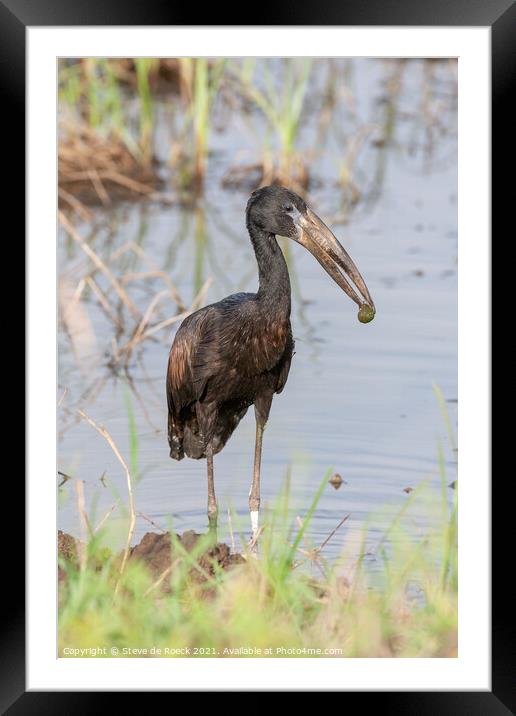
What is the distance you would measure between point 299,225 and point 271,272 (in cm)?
26

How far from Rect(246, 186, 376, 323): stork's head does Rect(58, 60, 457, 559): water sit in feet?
4.13

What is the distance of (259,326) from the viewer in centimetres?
712

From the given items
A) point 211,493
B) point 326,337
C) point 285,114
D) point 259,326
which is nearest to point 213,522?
point 211,493

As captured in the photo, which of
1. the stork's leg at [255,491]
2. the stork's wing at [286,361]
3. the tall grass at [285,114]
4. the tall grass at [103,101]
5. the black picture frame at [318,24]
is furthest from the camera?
the tall grass at [103,101]

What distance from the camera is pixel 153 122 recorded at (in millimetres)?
14914

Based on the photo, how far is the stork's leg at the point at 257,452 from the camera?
7391mm

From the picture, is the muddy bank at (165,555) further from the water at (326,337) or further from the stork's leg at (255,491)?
the stork's leg at (255,491)

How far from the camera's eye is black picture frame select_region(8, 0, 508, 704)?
5.12 meters

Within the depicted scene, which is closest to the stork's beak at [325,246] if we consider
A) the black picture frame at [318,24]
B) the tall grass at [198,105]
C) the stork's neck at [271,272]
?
the stork's neck at [271,272]

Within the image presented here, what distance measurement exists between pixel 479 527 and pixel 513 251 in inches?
38.0

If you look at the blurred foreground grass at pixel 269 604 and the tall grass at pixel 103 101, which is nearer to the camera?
the blurred foreground grass at pixel 269 604

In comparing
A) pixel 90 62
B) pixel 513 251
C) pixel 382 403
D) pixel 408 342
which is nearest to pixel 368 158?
pixel 90 62

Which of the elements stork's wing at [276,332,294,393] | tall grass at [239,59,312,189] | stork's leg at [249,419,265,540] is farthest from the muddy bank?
tall grass at [239,59,312,189]

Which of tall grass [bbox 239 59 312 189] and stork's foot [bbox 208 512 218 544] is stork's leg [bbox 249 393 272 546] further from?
tall grass [bbox 239 59 312 189]
